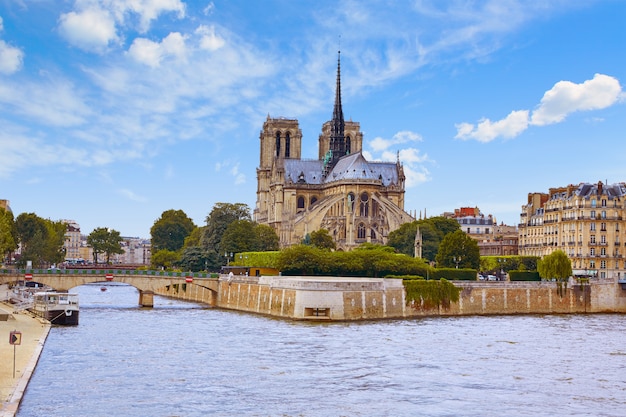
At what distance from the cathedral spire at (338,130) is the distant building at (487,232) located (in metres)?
18.6

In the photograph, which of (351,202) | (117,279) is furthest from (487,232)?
(117,279)

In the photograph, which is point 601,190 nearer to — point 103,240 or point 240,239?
point 240,239

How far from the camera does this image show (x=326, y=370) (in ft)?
123

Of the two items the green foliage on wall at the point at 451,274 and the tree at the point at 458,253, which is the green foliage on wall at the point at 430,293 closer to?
the green foliage on wall at the point at 451,274

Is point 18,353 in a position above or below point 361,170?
below

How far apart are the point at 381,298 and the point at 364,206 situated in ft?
191

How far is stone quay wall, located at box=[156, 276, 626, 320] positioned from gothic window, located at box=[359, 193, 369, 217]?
141 ft

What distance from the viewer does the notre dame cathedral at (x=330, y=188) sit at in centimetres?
11725

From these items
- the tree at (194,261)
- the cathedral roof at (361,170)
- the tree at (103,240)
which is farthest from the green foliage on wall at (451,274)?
the tree at (103,240)

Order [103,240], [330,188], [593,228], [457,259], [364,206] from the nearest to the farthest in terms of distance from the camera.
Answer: [457,259]
[593,228]
[364,206]
[330,188]
[103,240]

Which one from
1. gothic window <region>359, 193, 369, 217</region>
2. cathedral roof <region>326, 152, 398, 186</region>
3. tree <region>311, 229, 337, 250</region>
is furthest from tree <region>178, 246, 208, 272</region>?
cathedral roof <region>326, 152, 398, 186</region>

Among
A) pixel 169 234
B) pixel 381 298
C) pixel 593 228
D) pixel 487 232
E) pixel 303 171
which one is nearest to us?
pixel 381 298

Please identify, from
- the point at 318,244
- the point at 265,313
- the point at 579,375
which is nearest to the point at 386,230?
the point at 318,244

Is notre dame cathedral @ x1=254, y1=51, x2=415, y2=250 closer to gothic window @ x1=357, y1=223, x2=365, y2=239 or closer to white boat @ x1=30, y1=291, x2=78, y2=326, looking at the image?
gothic window @ x1=357, y1=223, x2=365, y2=239
